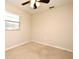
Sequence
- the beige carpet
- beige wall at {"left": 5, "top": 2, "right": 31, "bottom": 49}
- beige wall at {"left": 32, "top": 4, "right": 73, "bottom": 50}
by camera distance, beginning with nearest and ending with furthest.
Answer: the beige carpet < beige wall at {"left": 32, "top": 4, "right": 73, "bottom": 50} < beige wall at {"left": 5, "top": 2, "right": 31, "bottom": 49}

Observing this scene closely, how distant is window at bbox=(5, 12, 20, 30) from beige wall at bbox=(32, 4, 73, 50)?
131cm

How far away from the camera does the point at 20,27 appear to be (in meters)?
4.45

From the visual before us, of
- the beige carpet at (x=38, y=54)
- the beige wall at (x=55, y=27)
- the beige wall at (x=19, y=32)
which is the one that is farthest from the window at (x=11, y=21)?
the beige wall at (x=55, y=27)

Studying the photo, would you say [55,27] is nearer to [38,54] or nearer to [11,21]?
[38,54]

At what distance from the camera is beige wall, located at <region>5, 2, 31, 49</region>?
3.52 meters

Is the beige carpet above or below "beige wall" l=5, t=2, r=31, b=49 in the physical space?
below

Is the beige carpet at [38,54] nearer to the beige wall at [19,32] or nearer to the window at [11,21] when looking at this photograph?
the beige wall at [19,32]

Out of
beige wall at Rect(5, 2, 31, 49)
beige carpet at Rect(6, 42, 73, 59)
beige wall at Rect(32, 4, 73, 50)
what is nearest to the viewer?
beige carpet at Rect(6, 42, 73, 59)

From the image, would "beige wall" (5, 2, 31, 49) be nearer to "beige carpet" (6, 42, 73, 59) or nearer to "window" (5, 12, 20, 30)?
"window" (5, 12, 20, 30)

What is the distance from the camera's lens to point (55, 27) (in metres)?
3.97

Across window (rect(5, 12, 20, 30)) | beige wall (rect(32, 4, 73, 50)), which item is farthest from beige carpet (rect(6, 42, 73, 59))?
window (rect(5, 12, 20, 30))

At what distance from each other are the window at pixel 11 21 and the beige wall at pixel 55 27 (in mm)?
1313
